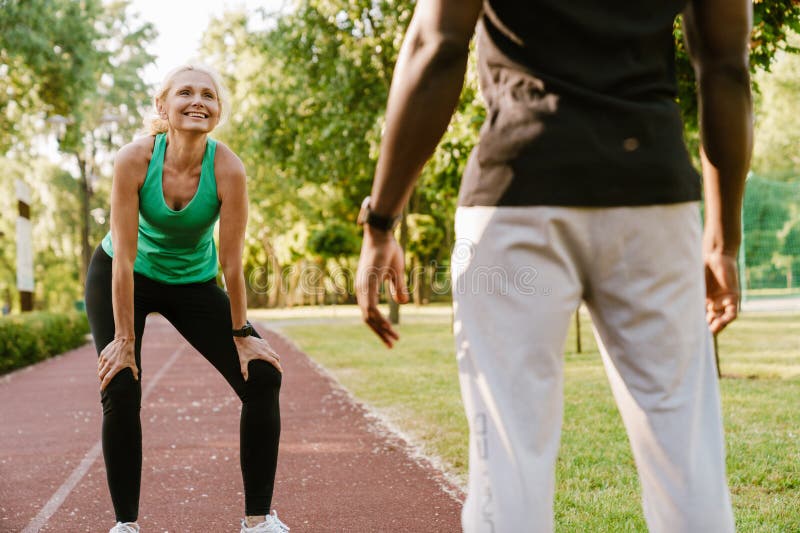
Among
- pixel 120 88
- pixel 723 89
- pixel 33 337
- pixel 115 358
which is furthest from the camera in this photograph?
pixel 120 88

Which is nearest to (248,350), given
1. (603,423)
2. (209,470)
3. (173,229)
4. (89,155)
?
(173,229)

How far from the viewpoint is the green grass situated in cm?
440

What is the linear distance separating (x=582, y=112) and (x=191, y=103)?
2421mm

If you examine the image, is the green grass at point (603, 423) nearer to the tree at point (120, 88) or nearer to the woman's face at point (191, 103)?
the woman's face at point (191, 103)

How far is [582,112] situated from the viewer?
5.08 ft

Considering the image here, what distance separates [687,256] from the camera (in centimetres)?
161

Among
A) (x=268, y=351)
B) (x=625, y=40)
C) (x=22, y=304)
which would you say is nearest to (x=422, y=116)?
(x=625, y=40)

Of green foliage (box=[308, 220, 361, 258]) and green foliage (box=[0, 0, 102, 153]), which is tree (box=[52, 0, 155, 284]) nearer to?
green foliage (box=[0, 0, 102, 153])

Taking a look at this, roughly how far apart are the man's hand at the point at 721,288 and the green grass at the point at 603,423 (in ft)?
7.73

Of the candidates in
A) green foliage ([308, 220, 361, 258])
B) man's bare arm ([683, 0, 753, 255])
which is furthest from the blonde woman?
green foliage ([308, 220, 361, 258])

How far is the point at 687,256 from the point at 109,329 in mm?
2630

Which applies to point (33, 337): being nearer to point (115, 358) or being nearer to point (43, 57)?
point (43, 57)

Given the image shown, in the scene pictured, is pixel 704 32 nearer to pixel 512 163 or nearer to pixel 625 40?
pixel 625 40

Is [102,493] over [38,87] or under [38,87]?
under
